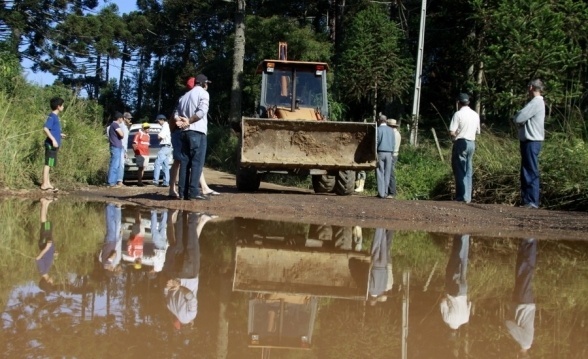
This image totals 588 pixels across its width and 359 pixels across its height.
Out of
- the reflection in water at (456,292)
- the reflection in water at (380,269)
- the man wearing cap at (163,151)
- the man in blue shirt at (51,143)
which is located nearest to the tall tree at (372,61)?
the man wearing cap at (163,151)

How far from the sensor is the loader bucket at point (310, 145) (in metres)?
12.8

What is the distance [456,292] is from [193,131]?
564 cm

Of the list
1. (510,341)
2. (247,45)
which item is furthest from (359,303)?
(247,45)

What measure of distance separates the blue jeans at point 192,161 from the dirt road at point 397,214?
0.26m

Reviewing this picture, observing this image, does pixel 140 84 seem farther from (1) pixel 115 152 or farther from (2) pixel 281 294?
(2) pixel 281 294

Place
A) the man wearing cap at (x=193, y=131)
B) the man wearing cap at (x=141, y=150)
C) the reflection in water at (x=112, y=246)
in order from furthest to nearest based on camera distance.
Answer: the man wearing cap at (x=141, y=150), the man wearing cap at (x=193, y=131), the reflection in water at (x=112, y=246)

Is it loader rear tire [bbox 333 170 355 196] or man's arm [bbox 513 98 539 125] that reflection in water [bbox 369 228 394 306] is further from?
loader rear tire [bbox 333 170 355 196]

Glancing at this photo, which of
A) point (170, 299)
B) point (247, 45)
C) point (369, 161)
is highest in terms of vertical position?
point (247, 45)

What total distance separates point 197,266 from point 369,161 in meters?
7.81

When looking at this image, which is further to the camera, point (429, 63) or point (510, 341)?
point (429, 63)

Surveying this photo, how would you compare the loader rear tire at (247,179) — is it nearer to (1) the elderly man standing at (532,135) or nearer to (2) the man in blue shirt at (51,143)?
(2) the man in blue shirt at (51,143)

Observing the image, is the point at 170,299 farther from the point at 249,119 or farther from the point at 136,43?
the point at 136,43

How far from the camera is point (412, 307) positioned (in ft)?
14.6

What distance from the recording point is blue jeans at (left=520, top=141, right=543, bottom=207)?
1034 cm
